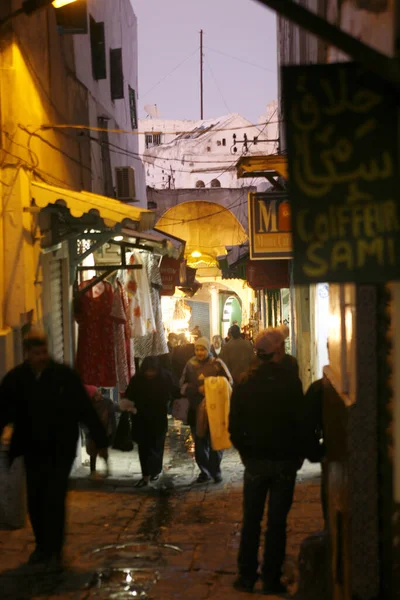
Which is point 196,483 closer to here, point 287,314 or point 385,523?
point 385,523

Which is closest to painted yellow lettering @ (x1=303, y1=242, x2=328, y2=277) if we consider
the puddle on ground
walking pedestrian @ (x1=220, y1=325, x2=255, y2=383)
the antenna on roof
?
the puddle on ground

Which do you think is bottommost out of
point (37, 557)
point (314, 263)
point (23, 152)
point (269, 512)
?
point (37, 557)

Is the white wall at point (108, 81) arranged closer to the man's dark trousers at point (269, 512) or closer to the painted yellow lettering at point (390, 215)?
the man's dark trousers at point (269, 512)

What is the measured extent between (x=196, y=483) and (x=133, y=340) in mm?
3690

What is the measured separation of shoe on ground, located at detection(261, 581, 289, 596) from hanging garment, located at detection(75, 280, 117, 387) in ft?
20.3

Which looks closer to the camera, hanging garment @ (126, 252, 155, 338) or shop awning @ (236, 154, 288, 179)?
shop awning @ (236, 154, 288, 179)

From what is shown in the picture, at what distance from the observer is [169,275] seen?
19500 millimetres

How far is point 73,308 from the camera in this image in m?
11.8

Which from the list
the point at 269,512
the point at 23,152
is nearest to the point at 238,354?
the point at 23,152

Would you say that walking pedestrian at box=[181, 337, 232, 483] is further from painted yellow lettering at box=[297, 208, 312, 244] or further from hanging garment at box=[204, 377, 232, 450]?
painted yellow lettering at box=[297, 208, 312, 244]

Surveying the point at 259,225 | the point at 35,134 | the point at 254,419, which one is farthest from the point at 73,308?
the point at 254,419

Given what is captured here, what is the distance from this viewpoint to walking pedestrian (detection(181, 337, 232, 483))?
1056cm

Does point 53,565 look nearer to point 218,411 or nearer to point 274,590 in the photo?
point 274,590

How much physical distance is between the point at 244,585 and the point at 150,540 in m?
1.84
